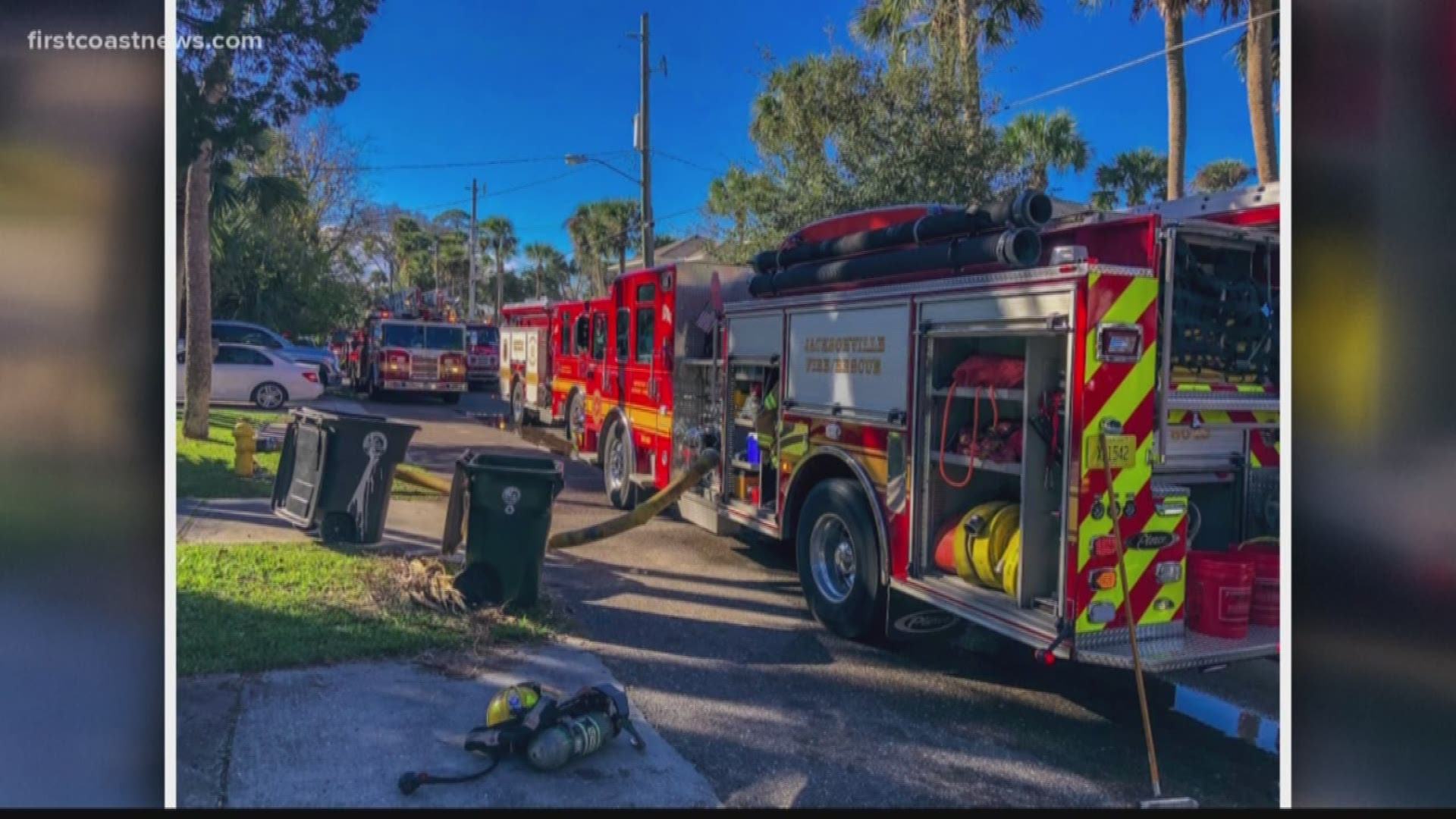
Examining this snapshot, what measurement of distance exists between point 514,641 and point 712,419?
115 inches

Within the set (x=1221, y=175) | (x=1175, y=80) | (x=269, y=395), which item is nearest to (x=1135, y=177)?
(x=1221, y=175)

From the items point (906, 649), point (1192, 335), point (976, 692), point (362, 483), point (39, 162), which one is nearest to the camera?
point (39, 162)

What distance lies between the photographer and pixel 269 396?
58.7 feet

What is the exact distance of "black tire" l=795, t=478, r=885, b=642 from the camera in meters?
5.68

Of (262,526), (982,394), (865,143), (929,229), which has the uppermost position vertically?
(865,143)

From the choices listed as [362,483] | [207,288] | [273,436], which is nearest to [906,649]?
[362,483]

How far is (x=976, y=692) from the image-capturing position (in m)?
5.34

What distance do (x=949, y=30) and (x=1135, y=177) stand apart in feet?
43.0

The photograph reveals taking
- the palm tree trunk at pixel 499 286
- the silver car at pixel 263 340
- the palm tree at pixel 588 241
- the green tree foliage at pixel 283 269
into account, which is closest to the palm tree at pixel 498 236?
the palm tree trunk at pixel 499 286

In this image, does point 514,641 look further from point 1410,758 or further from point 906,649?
point 1410,758

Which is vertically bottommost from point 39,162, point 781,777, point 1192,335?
point 781,777

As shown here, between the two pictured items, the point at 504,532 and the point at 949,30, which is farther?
the point at 949,30

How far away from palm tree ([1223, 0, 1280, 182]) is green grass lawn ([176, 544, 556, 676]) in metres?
9.66

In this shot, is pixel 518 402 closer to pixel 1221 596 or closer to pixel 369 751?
pixel 369 751
